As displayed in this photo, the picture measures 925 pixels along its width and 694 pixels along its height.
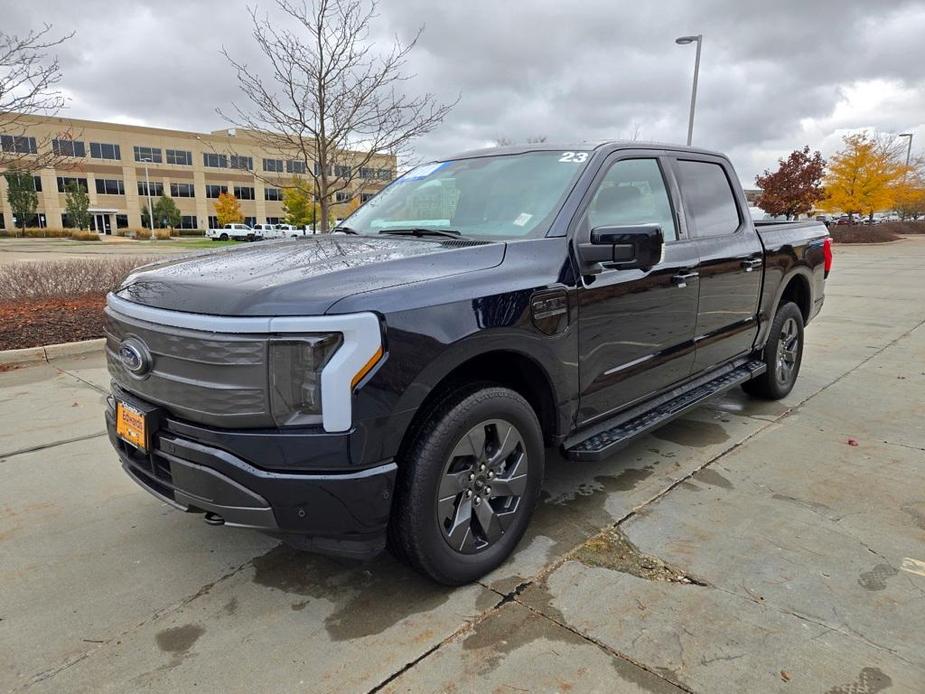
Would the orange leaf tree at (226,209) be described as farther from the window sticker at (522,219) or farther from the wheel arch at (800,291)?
the window sticker at (522,219)

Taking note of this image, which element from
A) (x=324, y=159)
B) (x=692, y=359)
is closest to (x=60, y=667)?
(x=692, y=359)

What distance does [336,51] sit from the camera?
30.4ft

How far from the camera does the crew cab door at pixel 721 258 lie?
3943 millimetres

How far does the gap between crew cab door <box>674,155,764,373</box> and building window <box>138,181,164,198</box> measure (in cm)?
8363

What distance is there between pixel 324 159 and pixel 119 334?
7690mm

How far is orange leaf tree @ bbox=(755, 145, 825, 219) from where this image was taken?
3831 centimetres

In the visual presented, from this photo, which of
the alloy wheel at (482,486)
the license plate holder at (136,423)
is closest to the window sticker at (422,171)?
the alloy wheel at (482,486)

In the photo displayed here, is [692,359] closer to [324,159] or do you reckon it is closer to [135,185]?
[324,159]

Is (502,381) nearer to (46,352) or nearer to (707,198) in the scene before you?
(707,198)

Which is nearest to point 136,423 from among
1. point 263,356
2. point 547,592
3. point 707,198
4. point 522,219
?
point 263,356

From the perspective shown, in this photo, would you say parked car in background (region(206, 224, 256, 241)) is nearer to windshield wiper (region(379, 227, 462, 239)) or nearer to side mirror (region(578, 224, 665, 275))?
windshield wiper (region(379, 227, 462, 239))

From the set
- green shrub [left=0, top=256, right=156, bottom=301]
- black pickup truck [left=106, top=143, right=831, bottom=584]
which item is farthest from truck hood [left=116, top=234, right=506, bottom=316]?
green shrub [left=0, top=256, right=156, bottom=301]

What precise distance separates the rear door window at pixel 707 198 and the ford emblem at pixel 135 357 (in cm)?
314

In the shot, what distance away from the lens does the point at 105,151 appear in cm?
7325
